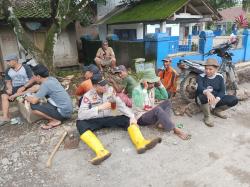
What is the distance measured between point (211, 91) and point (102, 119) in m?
2.17

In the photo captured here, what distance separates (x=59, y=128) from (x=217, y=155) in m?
2.77

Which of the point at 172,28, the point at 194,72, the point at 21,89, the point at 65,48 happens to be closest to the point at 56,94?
the point at 21,89

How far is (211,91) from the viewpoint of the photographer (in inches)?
193

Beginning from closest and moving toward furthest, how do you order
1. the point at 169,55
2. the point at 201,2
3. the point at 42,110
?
the point at 42,110 → the point at 169,55 → the point at 201,2

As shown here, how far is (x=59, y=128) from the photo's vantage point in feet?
15.6

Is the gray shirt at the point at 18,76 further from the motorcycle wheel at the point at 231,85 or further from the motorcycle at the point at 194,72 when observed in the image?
the motorcycle wheel at the point at 231,85

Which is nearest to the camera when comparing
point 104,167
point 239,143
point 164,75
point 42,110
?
point 104,167

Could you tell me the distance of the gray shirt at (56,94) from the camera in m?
4.51

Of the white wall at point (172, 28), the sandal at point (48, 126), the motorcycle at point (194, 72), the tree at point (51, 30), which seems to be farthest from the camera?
the white wall at point (172, 28)

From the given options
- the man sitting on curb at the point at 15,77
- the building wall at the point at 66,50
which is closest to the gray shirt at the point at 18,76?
the man sitting on curb at the point at 15,77

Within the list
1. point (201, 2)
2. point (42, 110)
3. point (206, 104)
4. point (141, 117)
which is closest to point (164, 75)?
point (206, 104)

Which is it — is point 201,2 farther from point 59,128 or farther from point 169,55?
point 59,128

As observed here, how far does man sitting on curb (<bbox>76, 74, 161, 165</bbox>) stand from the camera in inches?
147

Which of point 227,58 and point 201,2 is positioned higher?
point 201,2
